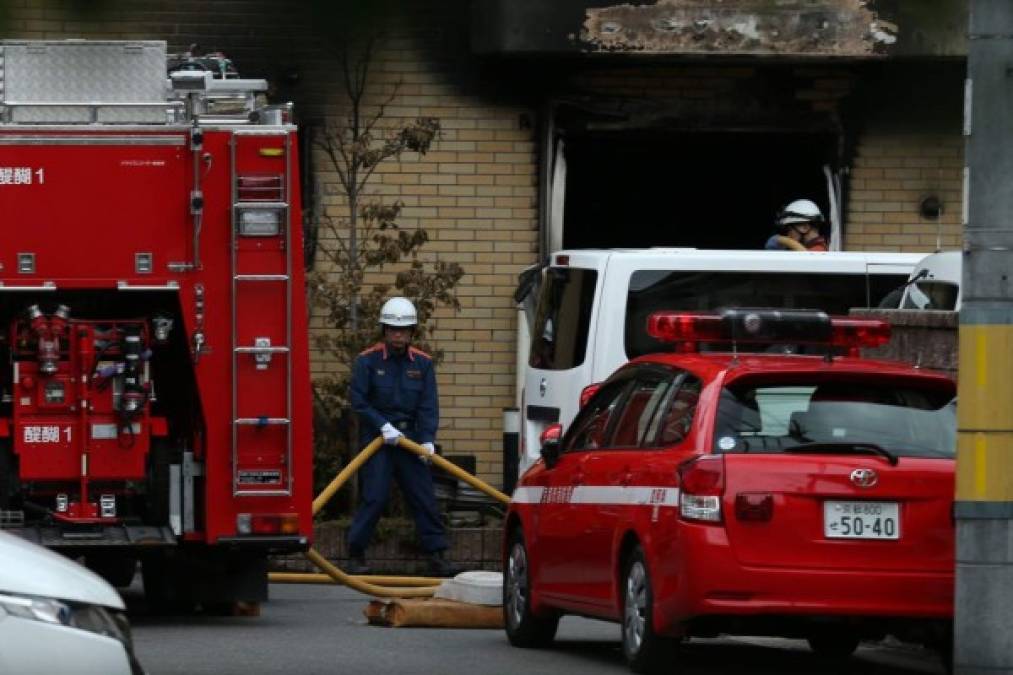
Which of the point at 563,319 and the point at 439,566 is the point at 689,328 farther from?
the point at 439,566

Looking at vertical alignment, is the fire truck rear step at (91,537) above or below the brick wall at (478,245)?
below

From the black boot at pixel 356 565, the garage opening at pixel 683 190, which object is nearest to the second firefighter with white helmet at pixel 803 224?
the garage opening at pixel 683 190

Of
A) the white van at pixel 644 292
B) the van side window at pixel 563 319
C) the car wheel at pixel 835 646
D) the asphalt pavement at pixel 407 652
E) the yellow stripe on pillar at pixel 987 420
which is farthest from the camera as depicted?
the van side window at pixel 563 319

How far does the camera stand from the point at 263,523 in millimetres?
11430

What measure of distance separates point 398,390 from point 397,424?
0.25m

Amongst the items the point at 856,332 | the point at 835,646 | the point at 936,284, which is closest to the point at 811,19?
the point at 856,332

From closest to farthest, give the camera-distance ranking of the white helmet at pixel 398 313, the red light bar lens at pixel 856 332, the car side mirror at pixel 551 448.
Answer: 1. the red light bar lens at pixel 856 332
2. the car side mirror at pixel 551 448
3. the white helmet at pixel 398 313

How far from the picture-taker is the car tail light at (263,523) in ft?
37.5

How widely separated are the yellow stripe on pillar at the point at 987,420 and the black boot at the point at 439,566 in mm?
6916

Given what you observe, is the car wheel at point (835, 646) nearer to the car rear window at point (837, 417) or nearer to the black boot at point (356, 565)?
the car rear window at point (837, 417)

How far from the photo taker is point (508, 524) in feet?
37.2

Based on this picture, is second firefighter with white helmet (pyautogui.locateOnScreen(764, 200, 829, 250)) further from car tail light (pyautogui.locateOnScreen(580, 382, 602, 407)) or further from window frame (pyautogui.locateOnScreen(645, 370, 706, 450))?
window frame (pyautogui.locateOnScreen(645, 370, 706, 450))

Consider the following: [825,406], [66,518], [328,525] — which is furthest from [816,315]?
[328,525]

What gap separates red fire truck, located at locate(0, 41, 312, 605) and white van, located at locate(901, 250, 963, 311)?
4088mm
